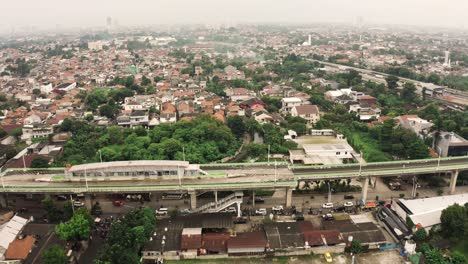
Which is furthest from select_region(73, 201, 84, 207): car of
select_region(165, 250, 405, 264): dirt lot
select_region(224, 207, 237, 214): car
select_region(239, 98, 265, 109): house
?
select_region(239, 98, 265, 109): house

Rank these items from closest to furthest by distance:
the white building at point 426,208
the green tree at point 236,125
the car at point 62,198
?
the white building at point 426,208 → the car at point 62,198 → the green tree at point 236,125

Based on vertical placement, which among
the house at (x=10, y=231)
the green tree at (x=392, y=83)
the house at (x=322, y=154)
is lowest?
the house at (x=10, y=231)

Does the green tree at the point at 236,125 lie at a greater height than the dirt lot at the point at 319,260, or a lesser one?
greater

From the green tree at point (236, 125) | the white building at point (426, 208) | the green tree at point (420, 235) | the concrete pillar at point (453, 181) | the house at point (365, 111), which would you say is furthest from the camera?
the house at point (365, 111)

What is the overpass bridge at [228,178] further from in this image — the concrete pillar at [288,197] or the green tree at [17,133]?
the green tree at [17,133]

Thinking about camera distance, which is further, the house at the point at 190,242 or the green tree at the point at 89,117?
the green tree at the point at 89,117

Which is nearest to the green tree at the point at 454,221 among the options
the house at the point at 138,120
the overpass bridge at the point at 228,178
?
the overpass bridge at the point at 228,178
